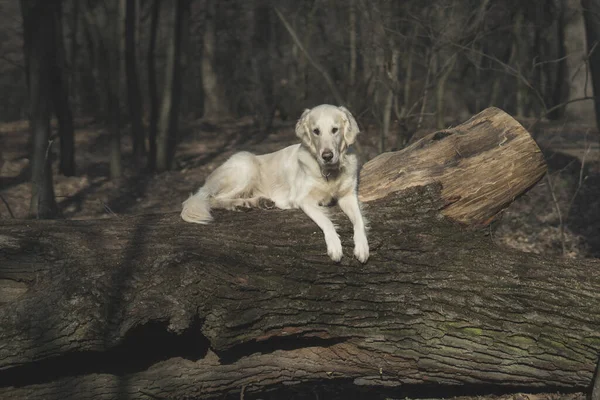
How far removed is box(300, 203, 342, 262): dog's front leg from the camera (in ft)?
17.2

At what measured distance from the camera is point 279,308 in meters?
4.90

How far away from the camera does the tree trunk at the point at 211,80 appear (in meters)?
23.0

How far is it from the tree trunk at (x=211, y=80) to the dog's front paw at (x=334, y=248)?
719 inches

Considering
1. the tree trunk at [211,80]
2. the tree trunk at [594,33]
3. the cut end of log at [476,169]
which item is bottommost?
the tree trunk at [211,80]

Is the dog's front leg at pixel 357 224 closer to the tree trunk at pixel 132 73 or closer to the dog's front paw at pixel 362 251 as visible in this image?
the dog's front paw at pixel 362 251

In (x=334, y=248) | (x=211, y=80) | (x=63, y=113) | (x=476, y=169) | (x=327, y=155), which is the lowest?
(x=211, y=80)

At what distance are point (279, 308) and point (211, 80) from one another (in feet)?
64.8

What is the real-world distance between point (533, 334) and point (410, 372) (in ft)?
3.25

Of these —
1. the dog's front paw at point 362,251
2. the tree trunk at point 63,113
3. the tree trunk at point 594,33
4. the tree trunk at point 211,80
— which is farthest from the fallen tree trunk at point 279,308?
the tree trunk at point 211,80

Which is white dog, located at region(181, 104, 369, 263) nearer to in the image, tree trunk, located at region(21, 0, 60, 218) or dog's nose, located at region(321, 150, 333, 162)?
dog's nose, located at region(321, 150, 333, 162)

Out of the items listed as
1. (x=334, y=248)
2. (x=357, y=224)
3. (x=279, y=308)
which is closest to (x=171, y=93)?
Result: (x=357, y=224)

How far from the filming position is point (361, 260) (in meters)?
5.27

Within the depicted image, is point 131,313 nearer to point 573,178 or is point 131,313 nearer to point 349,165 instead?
point 349,165

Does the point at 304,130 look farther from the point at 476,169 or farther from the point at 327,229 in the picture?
the point at 476,169
